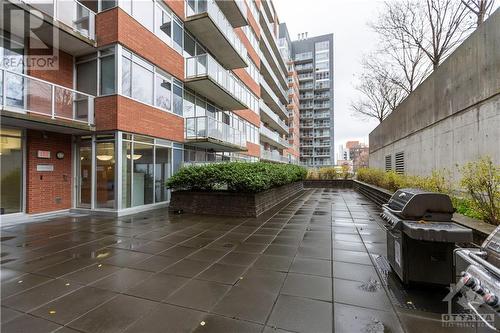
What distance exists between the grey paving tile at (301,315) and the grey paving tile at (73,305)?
2.14 metres

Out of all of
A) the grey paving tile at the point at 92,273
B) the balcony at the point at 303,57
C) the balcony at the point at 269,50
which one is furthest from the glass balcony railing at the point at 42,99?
the balcony at the point at 303,57

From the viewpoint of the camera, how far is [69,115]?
8.65 meters

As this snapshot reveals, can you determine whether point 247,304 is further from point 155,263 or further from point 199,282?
point 155,263

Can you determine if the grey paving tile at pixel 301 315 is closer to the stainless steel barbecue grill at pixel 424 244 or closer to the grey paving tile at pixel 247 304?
the grey paving tile at pixel 247 304

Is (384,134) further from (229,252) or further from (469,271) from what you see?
(469,271)

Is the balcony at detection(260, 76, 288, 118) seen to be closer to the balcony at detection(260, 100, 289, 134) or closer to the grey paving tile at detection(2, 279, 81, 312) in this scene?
the balcony at detection(260, 100, 289, 134)

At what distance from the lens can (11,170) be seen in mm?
7820

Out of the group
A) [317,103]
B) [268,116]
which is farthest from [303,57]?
[268,116]

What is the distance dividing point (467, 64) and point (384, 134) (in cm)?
1113

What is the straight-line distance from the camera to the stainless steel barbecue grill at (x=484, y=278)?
1.64 m

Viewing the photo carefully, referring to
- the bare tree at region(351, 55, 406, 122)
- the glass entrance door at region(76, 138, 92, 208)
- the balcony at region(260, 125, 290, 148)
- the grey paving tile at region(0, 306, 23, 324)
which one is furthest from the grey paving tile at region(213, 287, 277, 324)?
the balcony at region(260, 125, 290, 148)

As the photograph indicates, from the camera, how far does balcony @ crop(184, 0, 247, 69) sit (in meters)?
12.3

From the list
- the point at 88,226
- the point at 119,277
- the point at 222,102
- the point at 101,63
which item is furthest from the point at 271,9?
the point at 119,277

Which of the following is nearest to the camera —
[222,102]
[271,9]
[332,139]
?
[222,102]
